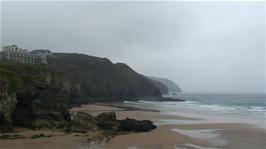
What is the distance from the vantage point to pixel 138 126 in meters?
29.1

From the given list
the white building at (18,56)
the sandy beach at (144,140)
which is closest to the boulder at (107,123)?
the sandy beach at (144,140)

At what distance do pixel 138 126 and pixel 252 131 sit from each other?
10.5 m

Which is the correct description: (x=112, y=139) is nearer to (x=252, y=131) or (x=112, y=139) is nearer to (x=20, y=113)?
(x=20, y=113)

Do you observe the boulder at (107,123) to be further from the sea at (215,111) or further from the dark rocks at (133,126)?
the sea at (215,111)

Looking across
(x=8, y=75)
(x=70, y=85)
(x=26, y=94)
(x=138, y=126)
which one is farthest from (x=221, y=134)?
(x=70, y=85)

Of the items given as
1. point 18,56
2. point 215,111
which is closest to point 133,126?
point 215,111

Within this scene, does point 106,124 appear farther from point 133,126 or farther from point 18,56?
point 18,56

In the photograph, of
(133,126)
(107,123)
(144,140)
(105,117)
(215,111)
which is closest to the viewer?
(144,140)

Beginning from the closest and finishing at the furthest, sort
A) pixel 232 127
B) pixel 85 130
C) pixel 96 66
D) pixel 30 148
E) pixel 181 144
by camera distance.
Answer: pixel 30 148
pixel 181 144
pixel 85 130
pixel 232 127
pixel 96 66

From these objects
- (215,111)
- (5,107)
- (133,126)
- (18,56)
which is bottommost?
(133,126)

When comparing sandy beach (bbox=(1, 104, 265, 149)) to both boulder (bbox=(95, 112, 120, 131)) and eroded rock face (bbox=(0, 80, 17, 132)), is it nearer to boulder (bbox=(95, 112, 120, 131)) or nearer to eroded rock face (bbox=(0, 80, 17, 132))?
eroded rock face (bbox=(0, 80, 17, 132))

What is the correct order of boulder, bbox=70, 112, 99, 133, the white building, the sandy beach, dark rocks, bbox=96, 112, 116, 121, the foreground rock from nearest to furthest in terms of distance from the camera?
the sandy beach, boulder, bbox=70, 112, 99, 133, the foreground rock, dark rocks, bbox=96, 112, 116, 121, the white building

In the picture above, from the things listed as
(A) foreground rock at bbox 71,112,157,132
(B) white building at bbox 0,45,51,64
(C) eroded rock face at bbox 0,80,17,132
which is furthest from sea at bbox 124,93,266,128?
(B) white building at bbox 0,45,51,64

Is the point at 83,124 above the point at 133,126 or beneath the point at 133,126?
above
